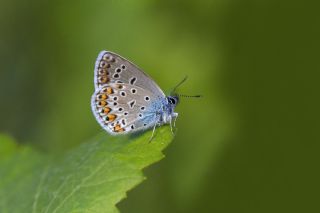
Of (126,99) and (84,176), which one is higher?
(126,99)

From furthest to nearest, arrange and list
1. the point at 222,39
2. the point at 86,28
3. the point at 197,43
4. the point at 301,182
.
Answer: the point at 86,28 < the point at 197,43 < the point at 222,39 < the point at 301,182

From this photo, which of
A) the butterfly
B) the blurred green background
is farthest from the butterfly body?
the blurred green background

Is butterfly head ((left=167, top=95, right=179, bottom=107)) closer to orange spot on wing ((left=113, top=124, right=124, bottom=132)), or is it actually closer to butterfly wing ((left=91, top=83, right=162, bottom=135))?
butterfly wing ((left=91, top=83, right=162, bottom=135))

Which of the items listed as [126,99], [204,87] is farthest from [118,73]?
[204,87]

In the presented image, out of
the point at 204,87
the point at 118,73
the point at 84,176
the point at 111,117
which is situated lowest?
the point at 84,176

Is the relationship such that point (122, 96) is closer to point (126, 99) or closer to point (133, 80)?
point (126, 99)

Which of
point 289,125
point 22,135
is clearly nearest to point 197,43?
point 289,125

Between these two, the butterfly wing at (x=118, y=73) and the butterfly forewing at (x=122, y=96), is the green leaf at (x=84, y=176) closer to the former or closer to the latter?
the butterfly forewing at (x=122, y=96)

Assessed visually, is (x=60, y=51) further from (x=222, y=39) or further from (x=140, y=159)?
(x=140, y=159)
